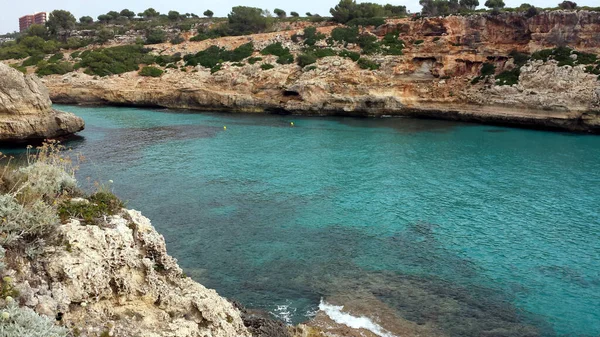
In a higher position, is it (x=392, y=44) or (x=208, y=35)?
(x=208, y=35)

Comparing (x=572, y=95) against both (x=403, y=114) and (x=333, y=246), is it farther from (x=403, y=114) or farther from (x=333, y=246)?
(x=333, y=246)

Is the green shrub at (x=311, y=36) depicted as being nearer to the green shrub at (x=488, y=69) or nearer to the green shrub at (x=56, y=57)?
the green shrub at (x=488, y=69)

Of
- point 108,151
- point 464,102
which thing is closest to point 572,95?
point 464,102

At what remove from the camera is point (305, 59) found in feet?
159

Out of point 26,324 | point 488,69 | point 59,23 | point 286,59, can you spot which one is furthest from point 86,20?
point 26,324

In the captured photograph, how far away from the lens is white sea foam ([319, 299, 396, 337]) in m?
10.9

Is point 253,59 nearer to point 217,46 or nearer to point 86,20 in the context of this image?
point 217,46

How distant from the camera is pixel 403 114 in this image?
45.2 m

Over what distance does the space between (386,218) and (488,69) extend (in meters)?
31.6

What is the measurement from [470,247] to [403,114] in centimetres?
3052

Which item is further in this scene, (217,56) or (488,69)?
(217,56)

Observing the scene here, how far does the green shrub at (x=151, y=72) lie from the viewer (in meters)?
51.1

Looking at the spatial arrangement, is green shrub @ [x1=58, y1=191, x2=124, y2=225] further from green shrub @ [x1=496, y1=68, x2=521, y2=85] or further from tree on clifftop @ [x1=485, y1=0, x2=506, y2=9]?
tree on clifftop @ [x1=485, y1=0, x2=506, y2=9]

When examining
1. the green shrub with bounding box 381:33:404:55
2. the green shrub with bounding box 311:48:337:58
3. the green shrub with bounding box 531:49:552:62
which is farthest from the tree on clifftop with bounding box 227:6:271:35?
the green shrub with bounding box 531:49:552:62
